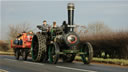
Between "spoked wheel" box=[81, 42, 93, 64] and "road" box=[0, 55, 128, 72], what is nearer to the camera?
"road" box=[0, 55, 128, 72]

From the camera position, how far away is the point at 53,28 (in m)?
15.4

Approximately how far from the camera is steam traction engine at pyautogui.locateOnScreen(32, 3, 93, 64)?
13789mm

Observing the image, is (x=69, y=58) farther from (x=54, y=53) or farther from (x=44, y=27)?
(x=44, y=27)

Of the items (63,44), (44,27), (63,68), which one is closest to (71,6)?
(63,44)

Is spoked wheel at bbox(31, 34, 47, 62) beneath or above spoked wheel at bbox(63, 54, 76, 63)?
above

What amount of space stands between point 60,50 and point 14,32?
46.6 metres

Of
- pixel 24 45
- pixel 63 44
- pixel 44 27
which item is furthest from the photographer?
pixel 24 45

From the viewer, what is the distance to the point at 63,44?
567 inches

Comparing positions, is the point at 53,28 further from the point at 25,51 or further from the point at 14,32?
the point at 14,32

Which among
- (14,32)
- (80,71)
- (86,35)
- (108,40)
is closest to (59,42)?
(80,71)

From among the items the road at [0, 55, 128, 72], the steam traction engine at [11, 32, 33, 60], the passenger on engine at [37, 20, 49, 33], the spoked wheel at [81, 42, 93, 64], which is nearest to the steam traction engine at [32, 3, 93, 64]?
the spoked wheel at [81, 42, 93, 64]

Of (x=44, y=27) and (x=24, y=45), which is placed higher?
(x=44, y=27)

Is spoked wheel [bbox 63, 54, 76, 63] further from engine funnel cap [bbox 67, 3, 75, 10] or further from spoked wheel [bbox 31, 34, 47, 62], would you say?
engine funnel cap [bbox 67, 3, 75, 10]

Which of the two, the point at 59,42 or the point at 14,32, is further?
the point at 14,32
